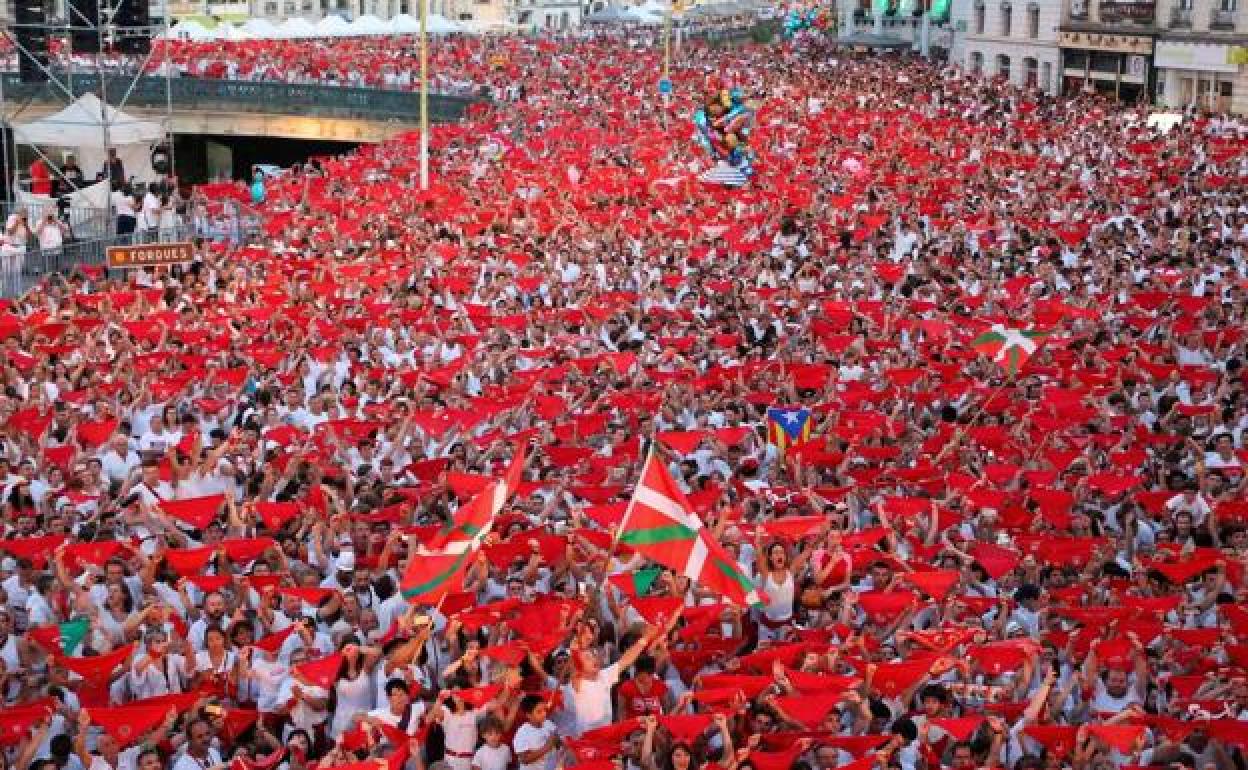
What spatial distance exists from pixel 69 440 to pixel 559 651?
6076mm

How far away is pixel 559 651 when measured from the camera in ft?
37.0

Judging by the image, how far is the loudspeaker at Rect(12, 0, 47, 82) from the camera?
3663cm

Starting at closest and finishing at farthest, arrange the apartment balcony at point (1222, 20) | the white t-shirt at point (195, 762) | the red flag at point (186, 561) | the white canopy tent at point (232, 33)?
the white t-shirt at point (195, 762)
the red flag at point (186, 561)
the apartment balcony at point (1222, 20)
the white canopy tent at point (232, 33)

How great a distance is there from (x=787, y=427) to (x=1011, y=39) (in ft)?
181

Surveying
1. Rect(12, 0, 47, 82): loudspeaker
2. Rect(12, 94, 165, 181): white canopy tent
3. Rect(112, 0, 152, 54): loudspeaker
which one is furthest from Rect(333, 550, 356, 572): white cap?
Rect(12, 0, 47, 82): loudspeaker

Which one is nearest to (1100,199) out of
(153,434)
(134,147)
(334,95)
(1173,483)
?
(1173,483)

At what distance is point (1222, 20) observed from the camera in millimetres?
51188

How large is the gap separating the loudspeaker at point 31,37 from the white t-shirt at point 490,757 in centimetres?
2695

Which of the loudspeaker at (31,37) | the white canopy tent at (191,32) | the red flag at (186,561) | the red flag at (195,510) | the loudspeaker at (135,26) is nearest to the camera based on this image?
the red flag at (186,561)

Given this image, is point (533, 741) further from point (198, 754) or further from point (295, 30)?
point (295, 30)

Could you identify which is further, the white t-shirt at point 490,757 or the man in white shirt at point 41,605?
the man in white shirt at point 41,605

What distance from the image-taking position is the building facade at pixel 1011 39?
64125mm

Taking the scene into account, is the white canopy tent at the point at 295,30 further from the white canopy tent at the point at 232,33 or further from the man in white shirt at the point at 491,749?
the man in white shirt at the point at 491,749

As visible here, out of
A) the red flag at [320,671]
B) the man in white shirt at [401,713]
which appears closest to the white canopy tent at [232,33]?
the red flag at [320,671]
